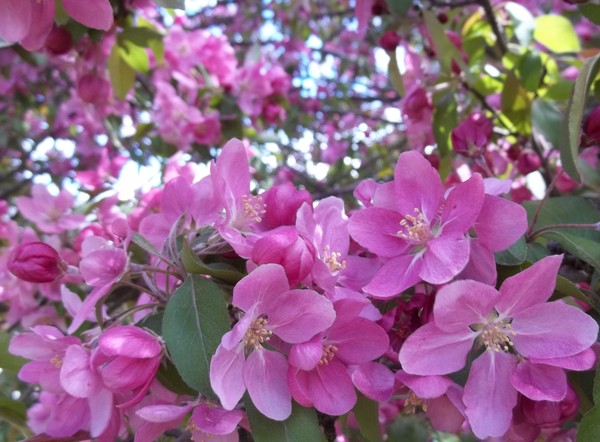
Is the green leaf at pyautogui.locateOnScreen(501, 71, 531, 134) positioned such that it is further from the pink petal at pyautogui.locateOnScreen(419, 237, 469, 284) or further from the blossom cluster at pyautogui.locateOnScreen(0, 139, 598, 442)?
the pink petal at pyautogui.locateOnScreen(419, 237, 469, 284)

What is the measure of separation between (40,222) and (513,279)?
1.31 metres

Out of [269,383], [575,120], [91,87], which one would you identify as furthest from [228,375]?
[91,87]

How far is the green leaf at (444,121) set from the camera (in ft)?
5.35

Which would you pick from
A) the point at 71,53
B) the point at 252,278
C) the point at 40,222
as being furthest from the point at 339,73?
the point at 252,278

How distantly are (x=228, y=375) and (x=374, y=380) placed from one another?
0.19 metres

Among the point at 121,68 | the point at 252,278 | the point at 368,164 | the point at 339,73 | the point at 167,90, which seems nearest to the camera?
the point at 252,278

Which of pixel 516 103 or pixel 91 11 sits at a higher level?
pixel 91 11

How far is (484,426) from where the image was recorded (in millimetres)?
711

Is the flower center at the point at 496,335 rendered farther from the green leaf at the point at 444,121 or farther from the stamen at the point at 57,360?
the green leaf at the point at 444,121

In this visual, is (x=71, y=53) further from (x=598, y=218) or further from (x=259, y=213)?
(x=598, y=218)

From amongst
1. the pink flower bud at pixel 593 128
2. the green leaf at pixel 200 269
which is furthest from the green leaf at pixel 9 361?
the pink flower bud at pixel 593 128

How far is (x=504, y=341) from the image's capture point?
757 millimetres

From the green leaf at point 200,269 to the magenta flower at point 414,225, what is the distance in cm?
18

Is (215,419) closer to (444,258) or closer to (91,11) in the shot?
(444,258)
